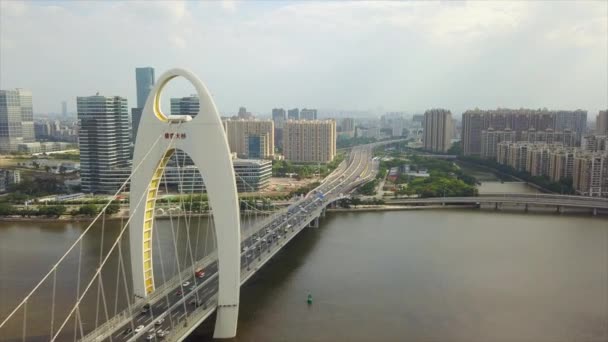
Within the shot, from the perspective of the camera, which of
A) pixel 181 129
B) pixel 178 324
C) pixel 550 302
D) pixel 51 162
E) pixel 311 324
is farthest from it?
pixel 51 162

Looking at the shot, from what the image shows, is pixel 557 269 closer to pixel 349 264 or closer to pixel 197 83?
pixel 349 264

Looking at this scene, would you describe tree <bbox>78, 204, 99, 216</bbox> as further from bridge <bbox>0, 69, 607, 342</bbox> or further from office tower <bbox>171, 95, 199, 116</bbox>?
office tower <bbox>171, 95, 199, 116</bbox>

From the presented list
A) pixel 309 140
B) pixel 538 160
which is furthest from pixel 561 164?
pixel 309 140

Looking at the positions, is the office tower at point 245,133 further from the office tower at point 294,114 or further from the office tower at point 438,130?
the office tower at point 294,114

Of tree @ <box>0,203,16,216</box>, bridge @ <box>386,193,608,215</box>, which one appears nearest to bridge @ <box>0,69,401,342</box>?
tree @ <box>0,203,16,216</box>

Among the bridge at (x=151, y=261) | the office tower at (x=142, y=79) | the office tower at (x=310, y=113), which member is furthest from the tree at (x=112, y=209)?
the office tower at (x=310, y=113)

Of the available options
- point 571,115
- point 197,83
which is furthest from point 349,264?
point 571,115
